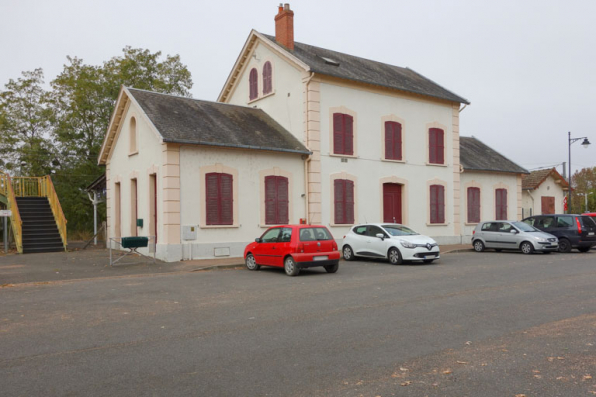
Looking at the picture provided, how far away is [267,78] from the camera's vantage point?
2439cm

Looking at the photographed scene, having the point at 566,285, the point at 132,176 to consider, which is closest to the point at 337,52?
the point at 132,176

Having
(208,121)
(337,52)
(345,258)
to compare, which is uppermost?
(337,52)

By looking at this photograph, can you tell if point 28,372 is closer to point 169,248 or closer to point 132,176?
point 169,248

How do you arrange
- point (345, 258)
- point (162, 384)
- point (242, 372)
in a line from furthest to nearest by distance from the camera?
point (345, 258) < point (242, 372) < point (162, 384)

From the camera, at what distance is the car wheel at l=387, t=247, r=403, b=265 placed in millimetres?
17266

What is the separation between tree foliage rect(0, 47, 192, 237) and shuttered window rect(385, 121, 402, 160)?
16750 mm

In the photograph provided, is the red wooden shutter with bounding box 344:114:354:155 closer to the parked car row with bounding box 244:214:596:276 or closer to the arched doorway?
the arched doorway

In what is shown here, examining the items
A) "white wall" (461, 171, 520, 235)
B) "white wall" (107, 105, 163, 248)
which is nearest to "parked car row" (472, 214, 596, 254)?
"white wall" (461, 171, 520, 235)

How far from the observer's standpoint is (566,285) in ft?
38.1

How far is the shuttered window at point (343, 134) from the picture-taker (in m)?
22.5

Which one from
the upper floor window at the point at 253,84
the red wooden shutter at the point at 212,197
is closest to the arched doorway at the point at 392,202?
the upper floor window at the point at 253,84

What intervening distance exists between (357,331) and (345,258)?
11.9 metres

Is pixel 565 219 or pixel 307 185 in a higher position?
pixel 307 185

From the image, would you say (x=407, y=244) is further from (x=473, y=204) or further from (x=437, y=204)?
(x=473, y=204)
